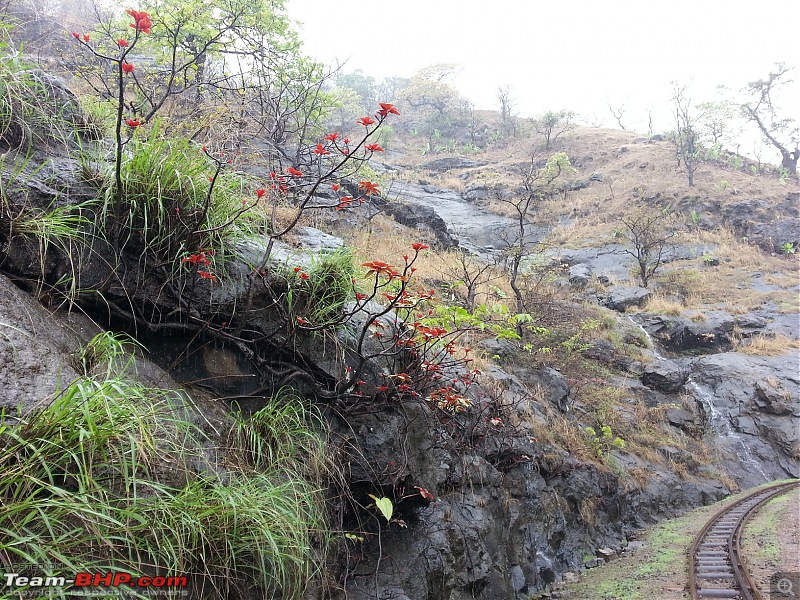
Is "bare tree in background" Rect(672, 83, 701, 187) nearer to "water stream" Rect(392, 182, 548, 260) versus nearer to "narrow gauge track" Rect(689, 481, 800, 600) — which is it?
"water stream" Rect(392, 182, 548, 260)

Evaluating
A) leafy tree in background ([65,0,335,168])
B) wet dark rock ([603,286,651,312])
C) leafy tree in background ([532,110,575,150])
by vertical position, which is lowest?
wet dark rock ([603,286,651,312])

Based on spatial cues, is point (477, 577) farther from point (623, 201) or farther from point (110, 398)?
point (623, 201)

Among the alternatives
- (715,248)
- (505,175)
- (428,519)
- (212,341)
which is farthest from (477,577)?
(505,175)

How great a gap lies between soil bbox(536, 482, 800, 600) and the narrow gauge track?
0.45 ft

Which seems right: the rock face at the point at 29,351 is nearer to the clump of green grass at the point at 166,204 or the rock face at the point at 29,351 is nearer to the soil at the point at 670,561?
the clump of green grass at the point at 166,204

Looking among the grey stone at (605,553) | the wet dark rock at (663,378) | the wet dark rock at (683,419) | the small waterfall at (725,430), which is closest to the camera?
the grey stone at (605,553)

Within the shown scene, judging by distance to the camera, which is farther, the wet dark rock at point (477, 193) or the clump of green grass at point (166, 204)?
the wet dark rock at point (477, 193)

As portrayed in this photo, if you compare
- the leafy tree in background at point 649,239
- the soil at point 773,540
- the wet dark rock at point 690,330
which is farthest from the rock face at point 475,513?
the leafy tree in background at point 649,239

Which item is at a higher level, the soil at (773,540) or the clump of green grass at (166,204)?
the clump of green grass at (166,204)

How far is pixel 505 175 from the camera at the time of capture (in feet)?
109

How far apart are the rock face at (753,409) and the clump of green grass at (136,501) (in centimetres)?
1350

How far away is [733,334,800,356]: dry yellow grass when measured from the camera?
1459 cm

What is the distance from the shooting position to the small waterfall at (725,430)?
12023 millimetres

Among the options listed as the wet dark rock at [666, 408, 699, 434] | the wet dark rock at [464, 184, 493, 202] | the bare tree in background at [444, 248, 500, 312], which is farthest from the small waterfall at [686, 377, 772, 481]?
the wet dark rock at [464, 184, 493, 202]
